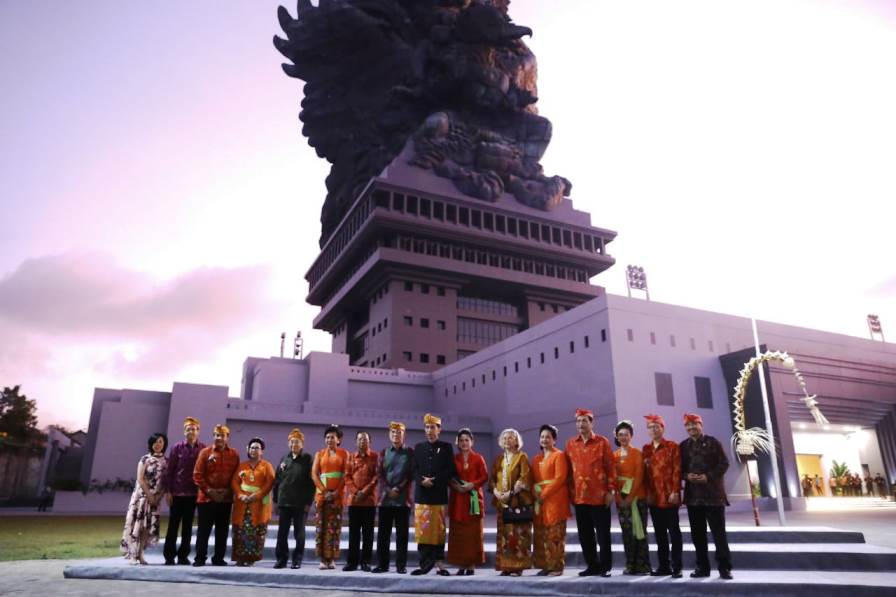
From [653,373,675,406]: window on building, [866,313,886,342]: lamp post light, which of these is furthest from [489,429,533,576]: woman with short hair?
[866,313,886,342]: lamp post light

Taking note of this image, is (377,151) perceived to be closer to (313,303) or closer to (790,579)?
(313,303)

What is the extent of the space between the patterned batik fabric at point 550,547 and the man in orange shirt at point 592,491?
0.79 feet

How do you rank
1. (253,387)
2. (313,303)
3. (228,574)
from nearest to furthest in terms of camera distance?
(228,574) → (253,387) → (313,303)

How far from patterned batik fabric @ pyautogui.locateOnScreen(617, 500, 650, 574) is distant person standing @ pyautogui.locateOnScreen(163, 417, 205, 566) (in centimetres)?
587

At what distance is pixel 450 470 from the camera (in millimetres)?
7738

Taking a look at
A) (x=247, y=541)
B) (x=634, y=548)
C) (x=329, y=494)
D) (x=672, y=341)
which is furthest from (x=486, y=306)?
(x=634, y=548)

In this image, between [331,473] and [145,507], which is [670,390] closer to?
[331,473]

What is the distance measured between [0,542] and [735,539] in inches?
564

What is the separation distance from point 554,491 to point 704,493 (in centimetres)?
172

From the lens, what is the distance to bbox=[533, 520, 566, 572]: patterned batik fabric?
282 inches

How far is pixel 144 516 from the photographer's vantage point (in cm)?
855

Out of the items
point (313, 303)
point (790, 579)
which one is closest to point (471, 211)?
point (313, 303)

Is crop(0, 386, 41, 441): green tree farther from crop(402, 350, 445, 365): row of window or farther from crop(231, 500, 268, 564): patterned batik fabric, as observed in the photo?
crop(231, 500, 268, 564): patterned batik fabric

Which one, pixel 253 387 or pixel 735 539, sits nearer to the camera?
pixel 735 539
